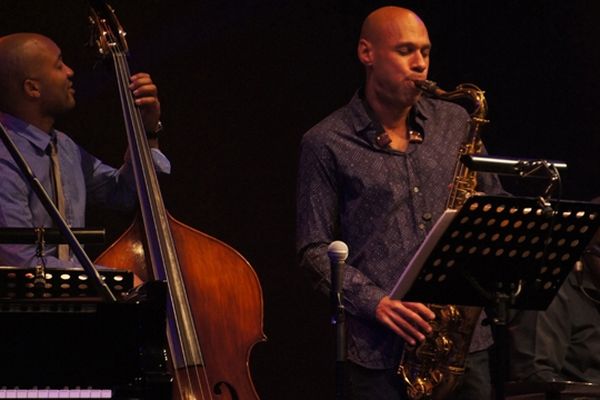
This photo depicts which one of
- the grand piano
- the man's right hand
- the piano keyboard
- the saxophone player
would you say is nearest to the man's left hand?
the saxophone player

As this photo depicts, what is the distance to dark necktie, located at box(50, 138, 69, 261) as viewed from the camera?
12.4 ft

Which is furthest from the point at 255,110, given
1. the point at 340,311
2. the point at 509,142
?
the point at 340,311

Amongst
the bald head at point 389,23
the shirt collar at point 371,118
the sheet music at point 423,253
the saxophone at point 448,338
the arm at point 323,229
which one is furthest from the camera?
the bald head at point 389,23

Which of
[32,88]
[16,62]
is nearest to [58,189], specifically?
[32,88]

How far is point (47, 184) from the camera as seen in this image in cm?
385

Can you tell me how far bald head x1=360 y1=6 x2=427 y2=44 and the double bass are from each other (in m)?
0.89

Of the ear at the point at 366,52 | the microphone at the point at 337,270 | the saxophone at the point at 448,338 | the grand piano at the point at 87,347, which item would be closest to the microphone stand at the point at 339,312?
the microphone at the point at 337,270

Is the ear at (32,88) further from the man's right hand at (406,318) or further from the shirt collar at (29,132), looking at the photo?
the man's right hand at (406,318)

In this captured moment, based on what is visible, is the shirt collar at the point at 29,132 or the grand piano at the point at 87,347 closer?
the grand piano at the point at 87,347

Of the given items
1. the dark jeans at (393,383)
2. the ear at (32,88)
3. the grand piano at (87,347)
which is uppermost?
the ear at (32,88)

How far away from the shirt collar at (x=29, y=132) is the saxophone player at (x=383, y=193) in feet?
2.91

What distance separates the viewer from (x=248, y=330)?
353 centimetres

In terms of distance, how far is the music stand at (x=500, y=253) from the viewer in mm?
3004

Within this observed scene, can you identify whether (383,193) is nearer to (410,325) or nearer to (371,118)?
(371,118)
